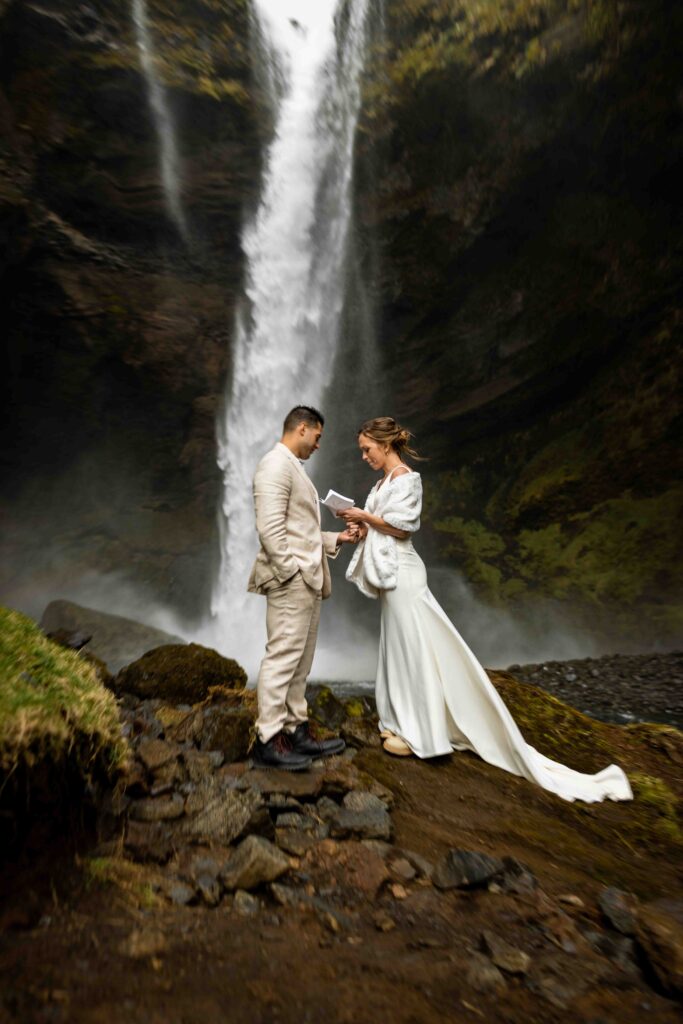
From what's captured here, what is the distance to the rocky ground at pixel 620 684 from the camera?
8.08 metres

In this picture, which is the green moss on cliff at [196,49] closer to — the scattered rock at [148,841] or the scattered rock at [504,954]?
the scattered rock at [148,841]

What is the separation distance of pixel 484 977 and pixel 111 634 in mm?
10728

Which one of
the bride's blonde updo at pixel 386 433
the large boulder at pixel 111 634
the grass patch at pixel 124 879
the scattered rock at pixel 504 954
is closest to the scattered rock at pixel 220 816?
the grass patch at pixel 124 879

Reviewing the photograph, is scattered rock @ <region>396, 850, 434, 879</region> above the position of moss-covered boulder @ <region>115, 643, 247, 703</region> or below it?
below

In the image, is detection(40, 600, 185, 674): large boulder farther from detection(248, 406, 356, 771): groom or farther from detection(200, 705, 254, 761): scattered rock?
detection(248, 406, 356, 771): groom

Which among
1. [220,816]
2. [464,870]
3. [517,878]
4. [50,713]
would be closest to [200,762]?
[220,816]

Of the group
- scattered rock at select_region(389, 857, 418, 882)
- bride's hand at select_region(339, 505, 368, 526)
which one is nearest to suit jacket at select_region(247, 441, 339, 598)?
bride's hand at select_region(339, 505, 368, 526)

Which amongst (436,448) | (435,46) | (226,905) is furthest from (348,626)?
(435,46)

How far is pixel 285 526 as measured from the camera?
326cm

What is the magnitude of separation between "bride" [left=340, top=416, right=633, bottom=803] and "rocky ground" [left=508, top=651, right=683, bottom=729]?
17.7ft

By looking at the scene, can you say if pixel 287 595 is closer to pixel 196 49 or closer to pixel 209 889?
pixel 209 889

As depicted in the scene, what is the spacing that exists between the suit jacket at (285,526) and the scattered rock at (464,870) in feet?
5.25

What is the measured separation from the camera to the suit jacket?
312cm

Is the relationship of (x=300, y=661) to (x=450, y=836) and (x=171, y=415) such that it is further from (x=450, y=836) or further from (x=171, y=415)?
(x=171, y=415)
